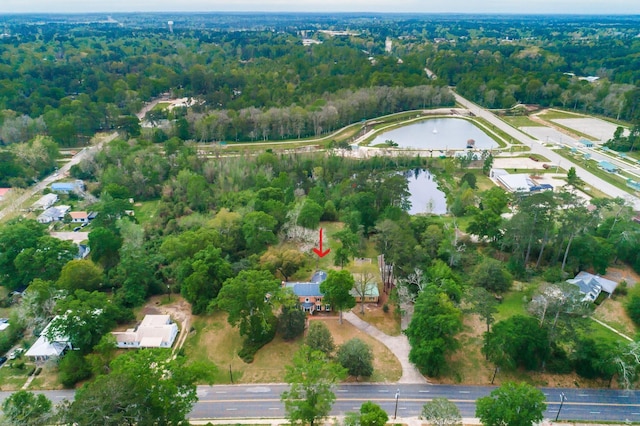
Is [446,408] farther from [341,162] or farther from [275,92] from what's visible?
[275,92]

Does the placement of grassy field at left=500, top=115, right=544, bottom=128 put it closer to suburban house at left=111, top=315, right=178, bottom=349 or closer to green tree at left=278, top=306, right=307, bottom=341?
green tree at left=278, top=306, right=307, bottom=341

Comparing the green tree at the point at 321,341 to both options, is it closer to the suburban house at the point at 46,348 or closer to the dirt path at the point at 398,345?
the dirt path at the point at 398,345

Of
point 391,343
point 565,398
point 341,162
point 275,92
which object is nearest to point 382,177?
point 341,162

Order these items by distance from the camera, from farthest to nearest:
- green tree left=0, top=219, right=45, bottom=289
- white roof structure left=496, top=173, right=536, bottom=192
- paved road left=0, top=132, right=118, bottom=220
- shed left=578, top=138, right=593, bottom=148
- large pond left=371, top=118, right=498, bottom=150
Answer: large pond left=371, top=118, right=498, bottom=150
shed left=578, top=138, right=593, bottom=148
white roof structure left=496, top=173, right=536, bottom=192
paved road left=0, top=132, right=118, bottom=220
green tree left=0, top=219, right=45, bottom=289

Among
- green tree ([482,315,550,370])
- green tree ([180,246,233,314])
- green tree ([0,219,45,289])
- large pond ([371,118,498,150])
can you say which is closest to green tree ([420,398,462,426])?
green tree ([482,315,550,370])

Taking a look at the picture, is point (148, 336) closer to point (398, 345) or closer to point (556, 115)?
point (398, 345)

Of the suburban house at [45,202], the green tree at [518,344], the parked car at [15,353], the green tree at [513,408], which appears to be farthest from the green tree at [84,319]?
the green tree at [518,344]
